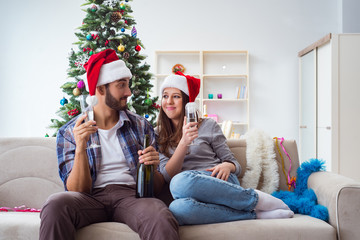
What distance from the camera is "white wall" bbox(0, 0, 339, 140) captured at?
575 centimetres

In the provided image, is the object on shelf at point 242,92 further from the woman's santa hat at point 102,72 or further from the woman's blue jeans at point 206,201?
the woman's blue jeans at point 206,201

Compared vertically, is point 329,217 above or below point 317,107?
below

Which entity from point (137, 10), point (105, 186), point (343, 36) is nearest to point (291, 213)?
point (105, 186)

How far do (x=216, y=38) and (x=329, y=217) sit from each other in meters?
4.59

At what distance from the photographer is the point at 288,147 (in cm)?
214

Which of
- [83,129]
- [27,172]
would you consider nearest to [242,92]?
[27,172]

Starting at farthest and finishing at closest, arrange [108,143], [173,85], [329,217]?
[173,85] < [108,143] < [329,217]

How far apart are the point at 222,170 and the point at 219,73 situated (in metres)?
4.24

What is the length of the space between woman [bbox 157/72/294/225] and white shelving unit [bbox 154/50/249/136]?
12.2 feet

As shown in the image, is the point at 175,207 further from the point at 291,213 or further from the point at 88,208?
the point at 291,213

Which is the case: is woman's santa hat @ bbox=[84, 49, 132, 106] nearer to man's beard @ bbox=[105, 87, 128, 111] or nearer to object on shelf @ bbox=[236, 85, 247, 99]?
man's beard @ bbox=[105, 87, 128, 111]

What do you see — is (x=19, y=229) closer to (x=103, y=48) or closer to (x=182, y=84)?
(x=182, y=84)

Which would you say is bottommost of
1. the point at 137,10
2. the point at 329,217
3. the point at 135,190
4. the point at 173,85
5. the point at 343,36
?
the point at 329,217

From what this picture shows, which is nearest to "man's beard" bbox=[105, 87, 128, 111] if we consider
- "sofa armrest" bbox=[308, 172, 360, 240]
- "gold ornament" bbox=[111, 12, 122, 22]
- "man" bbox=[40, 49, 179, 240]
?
"man" bbox=[40, 49, 179, 240]
